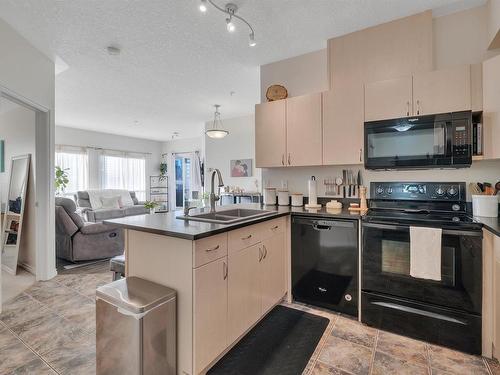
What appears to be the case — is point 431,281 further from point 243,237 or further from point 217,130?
point 217,130

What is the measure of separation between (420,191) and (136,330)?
2.47 m

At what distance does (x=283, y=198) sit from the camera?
290 centimetres

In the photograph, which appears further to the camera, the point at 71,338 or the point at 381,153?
the point at 381,153

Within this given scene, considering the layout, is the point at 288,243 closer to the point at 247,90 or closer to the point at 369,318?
the point at 369,318

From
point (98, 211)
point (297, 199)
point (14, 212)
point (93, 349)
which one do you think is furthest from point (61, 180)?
point (297, 199)

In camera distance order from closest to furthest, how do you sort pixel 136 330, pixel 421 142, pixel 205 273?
pixel 136 330 < pixel 205 273 < pixel 421 142

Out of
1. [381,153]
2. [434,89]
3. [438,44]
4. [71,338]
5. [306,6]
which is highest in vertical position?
[306,6]

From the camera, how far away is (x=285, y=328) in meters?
2.12

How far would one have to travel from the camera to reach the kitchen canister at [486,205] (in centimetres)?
193

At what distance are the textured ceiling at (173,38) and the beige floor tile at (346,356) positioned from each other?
2699 mm

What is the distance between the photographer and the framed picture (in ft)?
20.5

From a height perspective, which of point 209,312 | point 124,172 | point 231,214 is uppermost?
point 124,172

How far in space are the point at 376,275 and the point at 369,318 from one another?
1.21 ft

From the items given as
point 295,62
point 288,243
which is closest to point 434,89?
point 295,62
